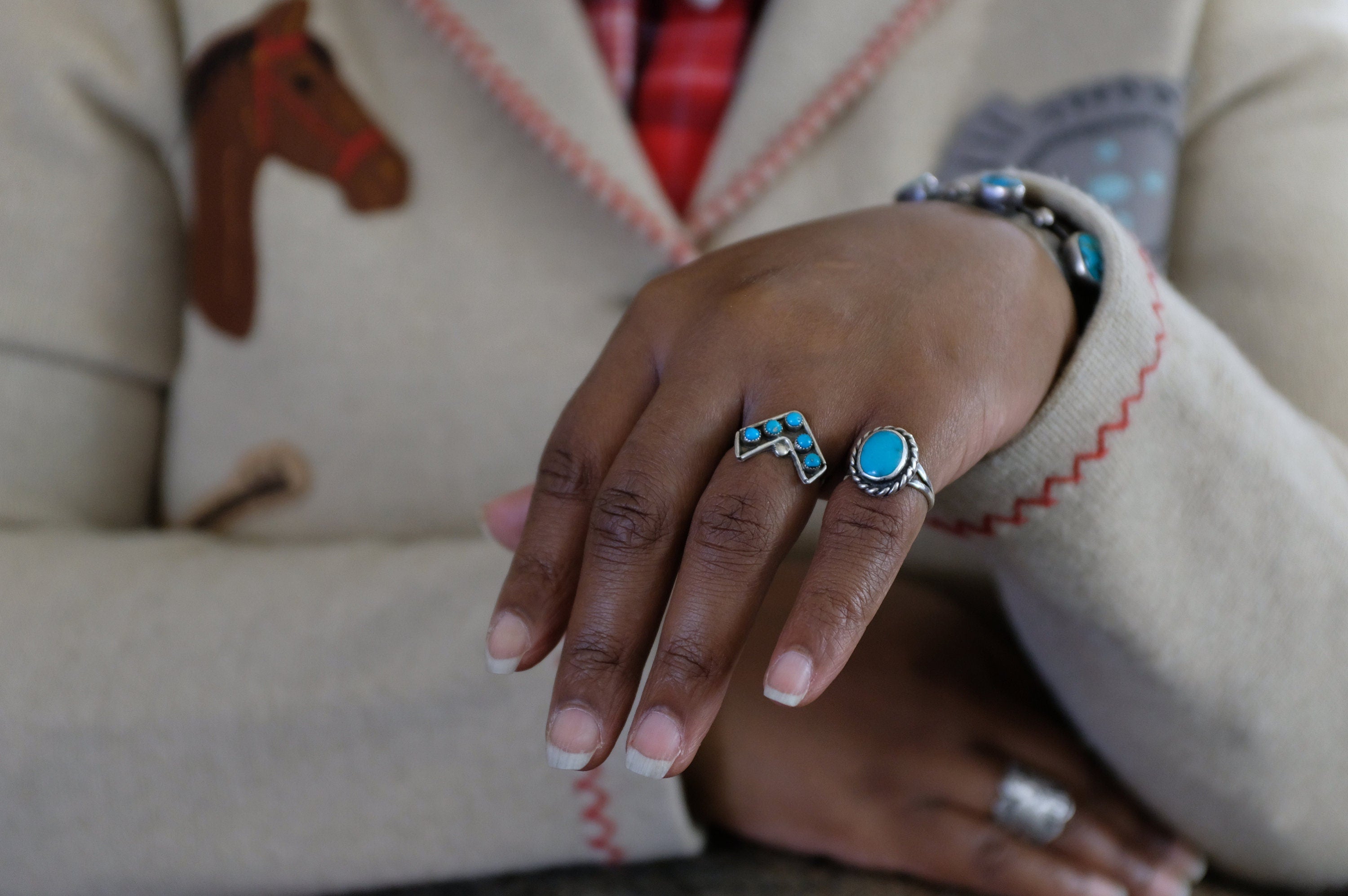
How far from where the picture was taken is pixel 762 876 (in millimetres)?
499

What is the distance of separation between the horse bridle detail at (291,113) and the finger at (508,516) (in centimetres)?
38

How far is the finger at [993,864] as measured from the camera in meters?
0.47

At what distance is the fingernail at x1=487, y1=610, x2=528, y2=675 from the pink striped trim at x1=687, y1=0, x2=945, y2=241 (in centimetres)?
40

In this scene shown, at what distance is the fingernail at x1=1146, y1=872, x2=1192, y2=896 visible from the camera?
1.59ft

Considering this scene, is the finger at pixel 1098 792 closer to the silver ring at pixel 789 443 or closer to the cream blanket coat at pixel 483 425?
the cream blanket coat at pixel 483 425

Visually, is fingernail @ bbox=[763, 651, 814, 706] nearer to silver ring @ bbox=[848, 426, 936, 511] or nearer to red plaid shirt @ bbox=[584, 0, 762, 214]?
silver ring @ bbox=[848, 426, 936, 511]

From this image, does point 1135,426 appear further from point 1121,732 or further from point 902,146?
point 902,146

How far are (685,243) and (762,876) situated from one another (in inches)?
15.9

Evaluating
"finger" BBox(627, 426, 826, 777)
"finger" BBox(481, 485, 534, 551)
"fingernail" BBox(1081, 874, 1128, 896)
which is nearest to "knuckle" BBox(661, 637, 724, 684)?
"finger" BBox(627, 426, 826, 777)

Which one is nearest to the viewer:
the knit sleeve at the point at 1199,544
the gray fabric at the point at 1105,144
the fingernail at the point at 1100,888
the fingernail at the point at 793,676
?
the fingernail at the point at 793,676

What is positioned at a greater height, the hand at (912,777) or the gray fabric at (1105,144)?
the gray fabric at (1105,144)

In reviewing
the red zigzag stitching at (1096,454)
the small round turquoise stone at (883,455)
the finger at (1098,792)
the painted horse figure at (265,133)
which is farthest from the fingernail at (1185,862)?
the painted horse figure at (265,133)

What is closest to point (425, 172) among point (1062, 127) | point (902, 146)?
point (902, 146)

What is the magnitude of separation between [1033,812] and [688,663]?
32 cm
